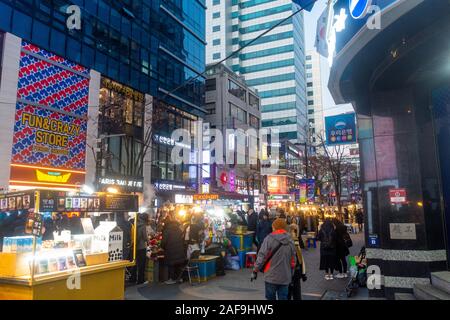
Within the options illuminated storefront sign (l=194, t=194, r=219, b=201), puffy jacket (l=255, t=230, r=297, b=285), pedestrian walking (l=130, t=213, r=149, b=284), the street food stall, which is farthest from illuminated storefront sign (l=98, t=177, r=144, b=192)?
puffy jacket (l=255, t=230, r=297, b=285)

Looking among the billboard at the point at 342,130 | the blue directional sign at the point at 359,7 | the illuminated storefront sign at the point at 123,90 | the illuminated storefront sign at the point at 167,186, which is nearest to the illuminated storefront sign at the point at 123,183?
the illuminated storefront sign at the point at 167,186

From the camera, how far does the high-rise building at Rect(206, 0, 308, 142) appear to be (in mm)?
83312

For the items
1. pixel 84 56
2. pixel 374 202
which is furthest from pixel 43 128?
pixel 374 202

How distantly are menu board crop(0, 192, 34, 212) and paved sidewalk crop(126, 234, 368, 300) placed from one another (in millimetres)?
3874

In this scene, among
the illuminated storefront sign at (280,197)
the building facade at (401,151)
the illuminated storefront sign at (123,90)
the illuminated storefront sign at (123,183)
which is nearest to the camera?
the building facade at (401,151)

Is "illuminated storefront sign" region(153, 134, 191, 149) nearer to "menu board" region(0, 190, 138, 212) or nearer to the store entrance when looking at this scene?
"menu board" region(0, 190, 138, 212)

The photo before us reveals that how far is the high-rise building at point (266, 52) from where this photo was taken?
83312mm

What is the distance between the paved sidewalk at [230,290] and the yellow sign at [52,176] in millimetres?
12280

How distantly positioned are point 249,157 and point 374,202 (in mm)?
40942

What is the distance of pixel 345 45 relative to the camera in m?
8.18

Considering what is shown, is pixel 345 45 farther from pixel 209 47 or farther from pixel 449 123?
pixel 209 47

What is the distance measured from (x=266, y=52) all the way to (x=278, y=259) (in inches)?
3284

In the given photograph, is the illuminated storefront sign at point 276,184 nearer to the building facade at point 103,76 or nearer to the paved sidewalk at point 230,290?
the building facade at point 103,76
